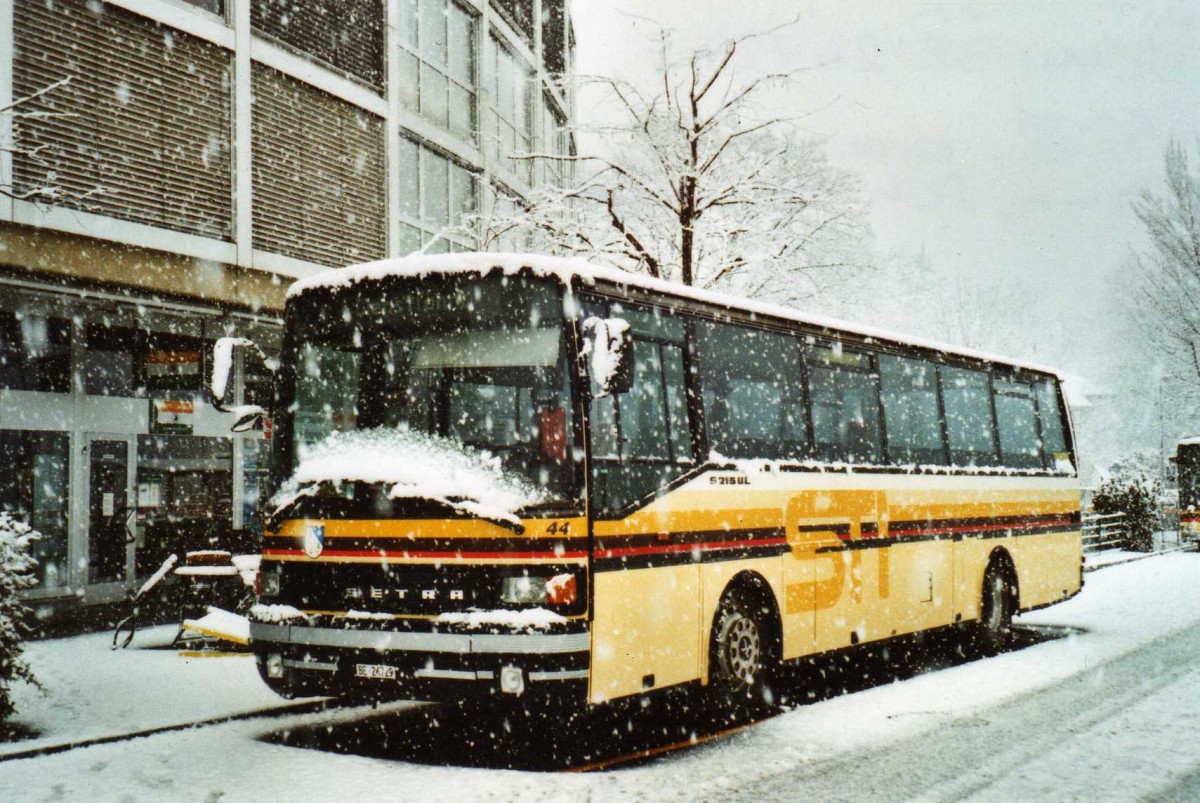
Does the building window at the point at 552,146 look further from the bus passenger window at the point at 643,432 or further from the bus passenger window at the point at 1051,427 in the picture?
the bus passenger window at the point at 643,432

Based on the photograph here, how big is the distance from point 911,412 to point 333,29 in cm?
1190

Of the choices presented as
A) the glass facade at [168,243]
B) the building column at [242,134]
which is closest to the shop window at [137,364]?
the glass facade at [168,243]

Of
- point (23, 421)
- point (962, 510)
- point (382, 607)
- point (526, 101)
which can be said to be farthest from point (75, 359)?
point (526, 101)

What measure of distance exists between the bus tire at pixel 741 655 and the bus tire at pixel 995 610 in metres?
4.59

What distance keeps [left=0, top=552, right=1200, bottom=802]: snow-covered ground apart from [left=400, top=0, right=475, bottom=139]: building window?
13.0 meters

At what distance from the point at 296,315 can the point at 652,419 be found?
8.78 ft

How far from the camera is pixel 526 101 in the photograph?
2830 cm

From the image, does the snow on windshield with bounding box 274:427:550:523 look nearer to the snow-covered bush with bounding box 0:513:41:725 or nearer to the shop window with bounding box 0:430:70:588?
the snow-covered bush with bounding box 0:513:41:725

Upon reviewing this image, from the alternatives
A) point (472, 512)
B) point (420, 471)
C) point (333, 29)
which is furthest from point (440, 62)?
point (472, 512)

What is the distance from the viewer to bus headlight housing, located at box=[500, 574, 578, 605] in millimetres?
7227

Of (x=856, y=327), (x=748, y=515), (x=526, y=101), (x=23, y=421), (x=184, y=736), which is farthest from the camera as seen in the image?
(x=526, y=101)

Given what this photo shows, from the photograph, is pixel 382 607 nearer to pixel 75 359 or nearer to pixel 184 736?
pixel 184 736

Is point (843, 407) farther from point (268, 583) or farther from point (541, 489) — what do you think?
point (268, 583)

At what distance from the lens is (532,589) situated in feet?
23.7
